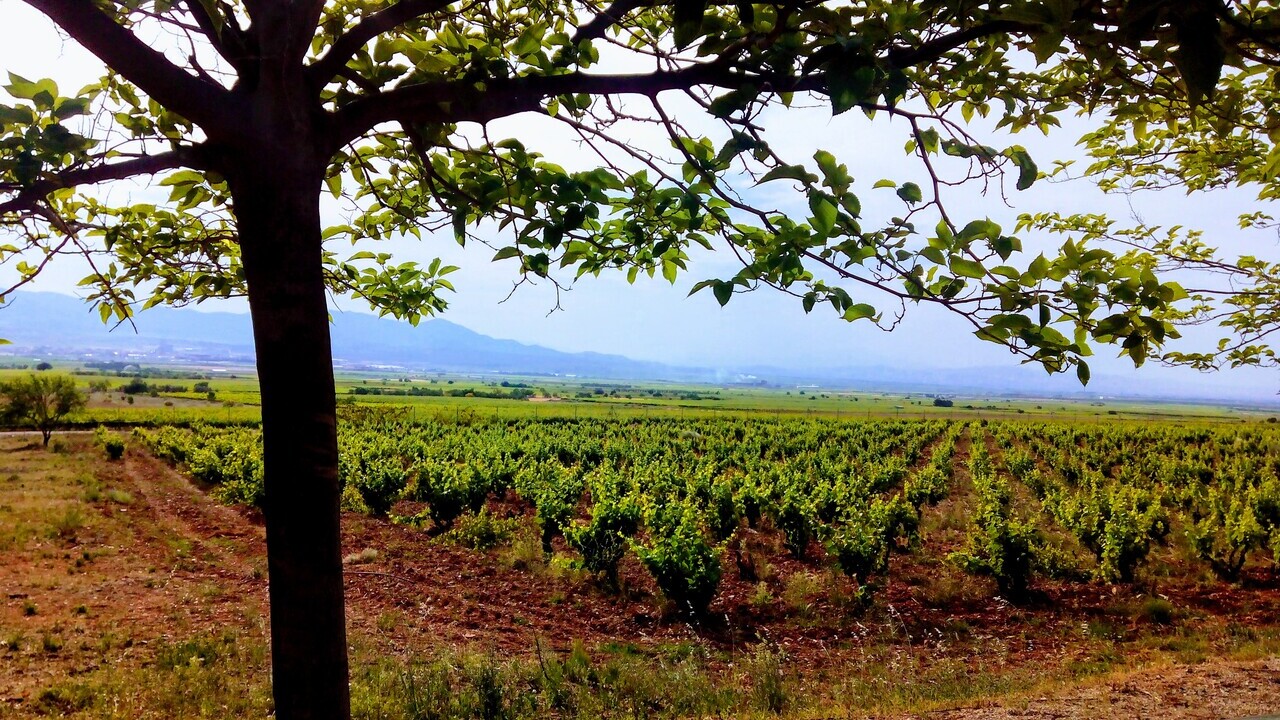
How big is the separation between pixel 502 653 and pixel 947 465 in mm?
24539

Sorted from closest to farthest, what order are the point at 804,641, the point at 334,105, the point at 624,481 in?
1. the point at 334,105
2. the point at 804,641
3. the point at 624,481

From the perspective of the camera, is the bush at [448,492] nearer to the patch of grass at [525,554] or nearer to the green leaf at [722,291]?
the patch of grass at [525,554]

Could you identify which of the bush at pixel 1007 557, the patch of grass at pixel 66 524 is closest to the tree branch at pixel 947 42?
the bush at pixel 1007 557

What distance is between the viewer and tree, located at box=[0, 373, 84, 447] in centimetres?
3350

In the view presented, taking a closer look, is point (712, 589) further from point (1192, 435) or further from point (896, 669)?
point (1192, 435)

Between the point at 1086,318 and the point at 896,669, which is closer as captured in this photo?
the point at 1086,318

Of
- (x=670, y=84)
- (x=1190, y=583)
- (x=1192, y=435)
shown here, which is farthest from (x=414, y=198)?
(x=1192, y=435)

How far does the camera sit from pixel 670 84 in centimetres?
180

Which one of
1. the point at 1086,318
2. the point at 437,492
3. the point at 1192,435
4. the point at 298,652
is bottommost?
the point at 1192,435

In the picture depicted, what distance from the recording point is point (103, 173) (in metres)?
1.84

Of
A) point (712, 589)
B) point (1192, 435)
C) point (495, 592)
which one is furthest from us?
point (1192, 435)

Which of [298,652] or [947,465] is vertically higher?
[298,652]

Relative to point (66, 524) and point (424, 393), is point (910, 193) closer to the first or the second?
point (66, 524)

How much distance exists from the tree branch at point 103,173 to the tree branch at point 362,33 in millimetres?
418
